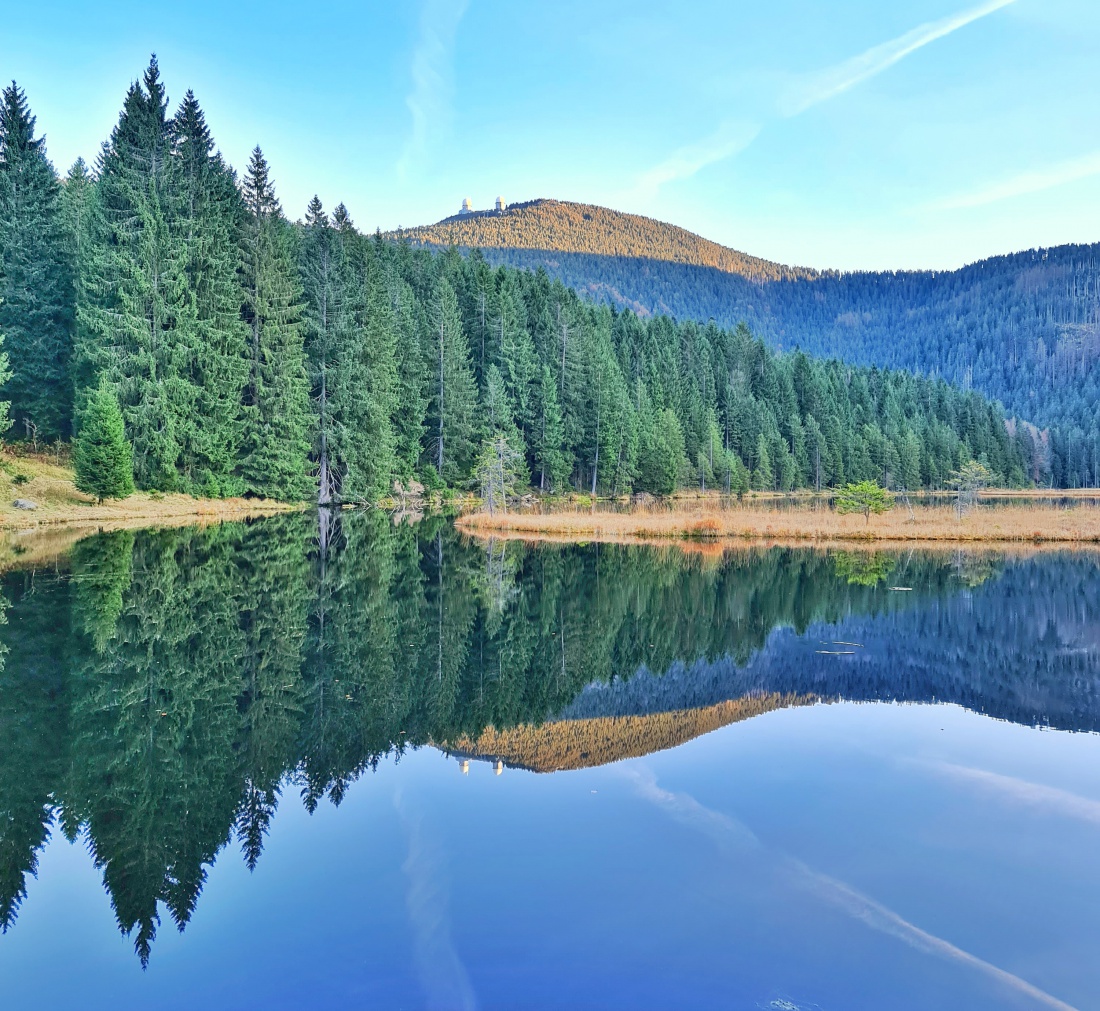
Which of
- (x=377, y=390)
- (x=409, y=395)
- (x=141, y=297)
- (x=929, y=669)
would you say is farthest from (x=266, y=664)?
(x=409, y=395)

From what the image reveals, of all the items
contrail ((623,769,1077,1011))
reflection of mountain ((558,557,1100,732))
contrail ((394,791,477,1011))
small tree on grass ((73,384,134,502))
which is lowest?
reflection of mountain ((558,557,1100,732))

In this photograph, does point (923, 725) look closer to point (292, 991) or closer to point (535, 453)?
point (292, 991)

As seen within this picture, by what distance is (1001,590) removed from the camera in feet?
69.7

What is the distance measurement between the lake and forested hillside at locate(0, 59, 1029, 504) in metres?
28.6

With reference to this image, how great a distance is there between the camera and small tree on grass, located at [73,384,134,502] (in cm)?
3459

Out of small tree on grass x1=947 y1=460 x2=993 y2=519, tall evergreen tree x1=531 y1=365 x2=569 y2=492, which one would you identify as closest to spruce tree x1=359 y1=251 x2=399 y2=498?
tall evergreen tree x1=531 y1=365 x2=569 y2=492

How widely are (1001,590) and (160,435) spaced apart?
35.2 metres

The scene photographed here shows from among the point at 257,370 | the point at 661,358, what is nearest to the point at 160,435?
the point at 257,370

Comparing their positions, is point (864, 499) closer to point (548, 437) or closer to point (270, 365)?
point (270, 365)

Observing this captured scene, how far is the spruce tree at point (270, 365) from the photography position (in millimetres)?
47375

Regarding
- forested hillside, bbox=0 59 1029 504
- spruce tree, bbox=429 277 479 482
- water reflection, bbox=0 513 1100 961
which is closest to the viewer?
water reflection, bbox=0 513 1100 961

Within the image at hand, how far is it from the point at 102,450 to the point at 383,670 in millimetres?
28866

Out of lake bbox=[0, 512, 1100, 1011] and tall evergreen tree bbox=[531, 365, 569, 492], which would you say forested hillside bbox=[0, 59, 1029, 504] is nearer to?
tall evergreen tree bbox=[531, 365, 569, 492]

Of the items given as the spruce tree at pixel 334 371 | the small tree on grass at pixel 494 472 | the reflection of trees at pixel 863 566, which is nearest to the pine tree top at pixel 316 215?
the spruce tree at pixel 334 371
